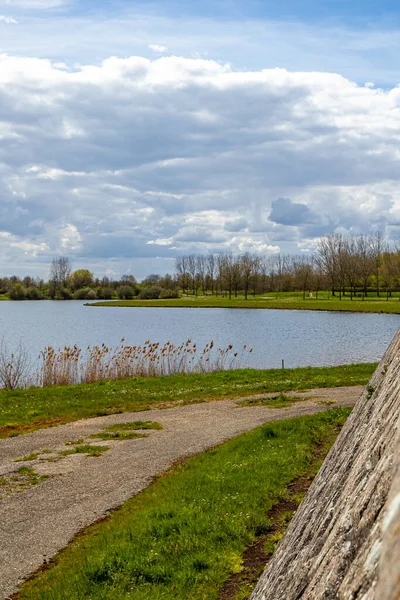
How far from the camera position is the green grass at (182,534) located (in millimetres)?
6148

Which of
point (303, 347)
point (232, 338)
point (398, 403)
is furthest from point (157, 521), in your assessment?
point (232, 338)

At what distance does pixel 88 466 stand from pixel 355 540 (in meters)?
10.5

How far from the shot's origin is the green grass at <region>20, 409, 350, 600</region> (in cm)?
615

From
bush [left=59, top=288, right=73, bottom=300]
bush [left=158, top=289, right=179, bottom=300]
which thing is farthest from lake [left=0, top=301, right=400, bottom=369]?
bush [left=59, top=288, right=73, bottom=300]

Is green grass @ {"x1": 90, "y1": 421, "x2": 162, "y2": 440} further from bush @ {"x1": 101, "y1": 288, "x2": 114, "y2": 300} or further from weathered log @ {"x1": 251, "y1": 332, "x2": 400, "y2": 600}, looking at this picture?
bush @ {"x1": 101, "y1": 288, "x2": 114, "y2": 300}

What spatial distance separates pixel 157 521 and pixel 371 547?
689 cm

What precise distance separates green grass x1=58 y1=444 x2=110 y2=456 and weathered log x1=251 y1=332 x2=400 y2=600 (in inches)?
391

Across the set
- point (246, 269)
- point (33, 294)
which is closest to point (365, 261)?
point (246, 269)

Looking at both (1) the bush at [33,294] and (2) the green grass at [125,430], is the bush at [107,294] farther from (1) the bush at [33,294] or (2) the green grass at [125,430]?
(2) the green grass at [125,430]

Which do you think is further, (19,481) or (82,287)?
(82,287)

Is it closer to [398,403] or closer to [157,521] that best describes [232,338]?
[157,521]

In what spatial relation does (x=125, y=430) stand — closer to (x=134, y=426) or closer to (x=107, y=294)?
(x=134, y=426)

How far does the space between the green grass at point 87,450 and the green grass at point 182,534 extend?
2.33 m

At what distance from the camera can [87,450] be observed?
12.6m
